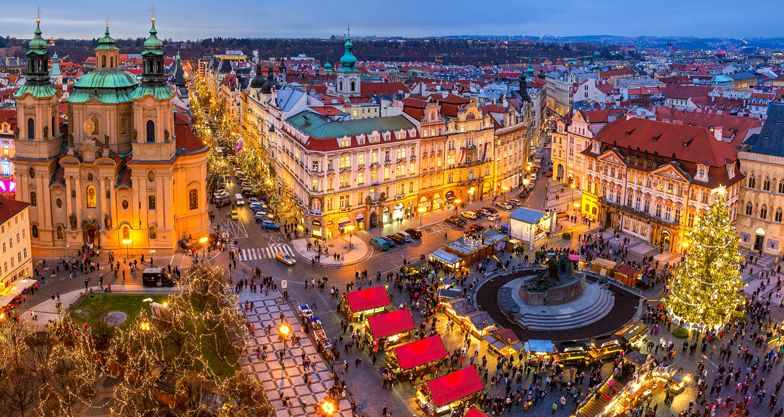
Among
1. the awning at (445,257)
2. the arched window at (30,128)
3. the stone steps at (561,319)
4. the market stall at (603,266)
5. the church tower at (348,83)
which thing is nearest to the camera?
the stone steps at (561,319)

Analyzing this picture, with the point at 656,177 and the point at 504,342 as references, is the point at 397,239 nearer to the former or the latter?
the point at 504,342

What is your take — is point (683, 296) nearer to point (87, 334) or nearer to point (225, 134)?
point (87, 334)

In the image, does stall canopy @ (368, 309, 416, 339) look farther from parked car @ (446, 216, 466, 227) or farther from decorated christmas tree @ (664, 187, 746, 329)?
parked car @ (446, 216, 466, 227)

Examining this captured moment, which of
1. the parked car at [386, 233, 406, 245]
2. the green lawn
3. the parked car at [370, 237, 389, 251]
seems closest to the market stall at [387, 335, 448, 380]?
the green lawn

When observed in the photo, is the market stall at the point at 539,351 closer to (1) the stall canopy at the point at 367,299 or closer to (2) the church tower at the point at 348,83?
(1) the stall canopy at the point at 367,299

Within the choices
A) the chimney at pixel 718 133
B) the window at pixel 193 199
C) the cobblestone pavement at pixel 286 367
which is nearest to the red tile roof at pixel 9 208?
the window at pixel 193 199

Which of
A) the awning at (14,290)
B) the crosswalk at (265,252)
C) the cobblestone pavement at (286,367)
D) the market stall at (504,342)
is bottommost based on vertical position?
the cobblestone pavement at (286,367)

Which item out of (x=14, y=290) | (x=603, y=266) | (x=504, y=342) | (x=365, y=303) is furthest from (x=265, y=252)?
(x=603, y=266)
